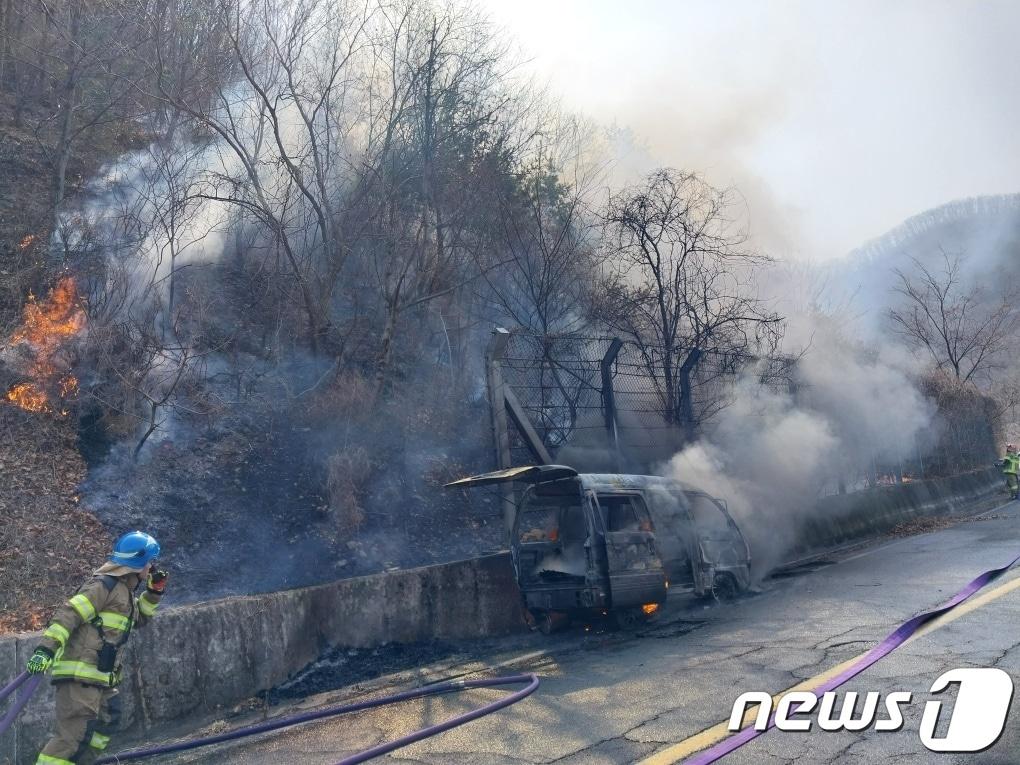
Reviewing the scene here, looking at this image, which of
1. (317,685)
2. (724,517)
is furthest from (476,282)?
(317,685)

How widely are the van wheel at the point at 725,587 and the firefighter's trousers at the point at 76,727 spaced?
24.6 ft

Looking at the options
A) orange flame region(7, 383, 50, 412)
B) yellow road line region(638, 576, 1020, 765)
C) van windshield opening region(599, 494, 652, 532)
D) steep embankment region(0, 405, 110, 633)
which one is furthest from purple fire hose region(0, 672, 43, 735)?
orange flame region(7, 383, 50, 412)

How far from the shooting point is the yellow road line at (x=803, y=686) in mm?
4777

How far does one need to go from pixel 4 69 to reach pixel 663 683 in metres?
17.0

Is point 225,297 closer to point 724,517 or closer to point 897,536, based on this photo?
point 724,517

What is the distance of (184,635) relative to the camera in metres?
6.87

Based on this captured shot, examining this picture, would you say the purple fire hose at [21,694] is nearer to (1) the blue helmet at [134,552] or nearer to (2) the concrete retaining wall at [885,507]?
→ (1) the blue helmet at [134,552]

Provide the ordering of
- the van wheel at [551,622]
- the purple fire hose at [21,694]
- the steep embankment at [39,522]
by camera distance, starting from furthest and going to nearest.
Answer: the van wheel at [551,622] → the steep embankment at [39,522] → the purple fire hose at [21,694]

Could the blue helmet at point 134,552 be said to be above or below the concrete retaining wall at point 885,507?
above

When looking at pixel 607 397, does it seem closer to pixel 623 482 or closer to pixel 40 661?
pixel 623 482

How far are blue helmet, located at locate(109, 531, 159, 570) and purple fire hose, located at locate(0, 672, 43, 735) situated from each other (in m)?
0.83

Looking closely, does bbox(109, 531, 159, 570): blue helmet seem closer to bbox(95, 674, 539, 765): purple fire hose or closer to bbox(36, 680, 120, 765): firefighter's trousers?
bbox(36, 680, 120, 765): firefighter's trousers

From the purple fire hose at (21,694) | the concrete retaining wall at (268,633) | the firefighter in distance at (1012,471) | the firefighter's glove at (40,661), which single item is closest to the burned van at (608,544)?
the concrete retaining wall at (268,633)

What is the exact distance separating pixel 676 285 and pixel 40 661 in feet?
46.5
